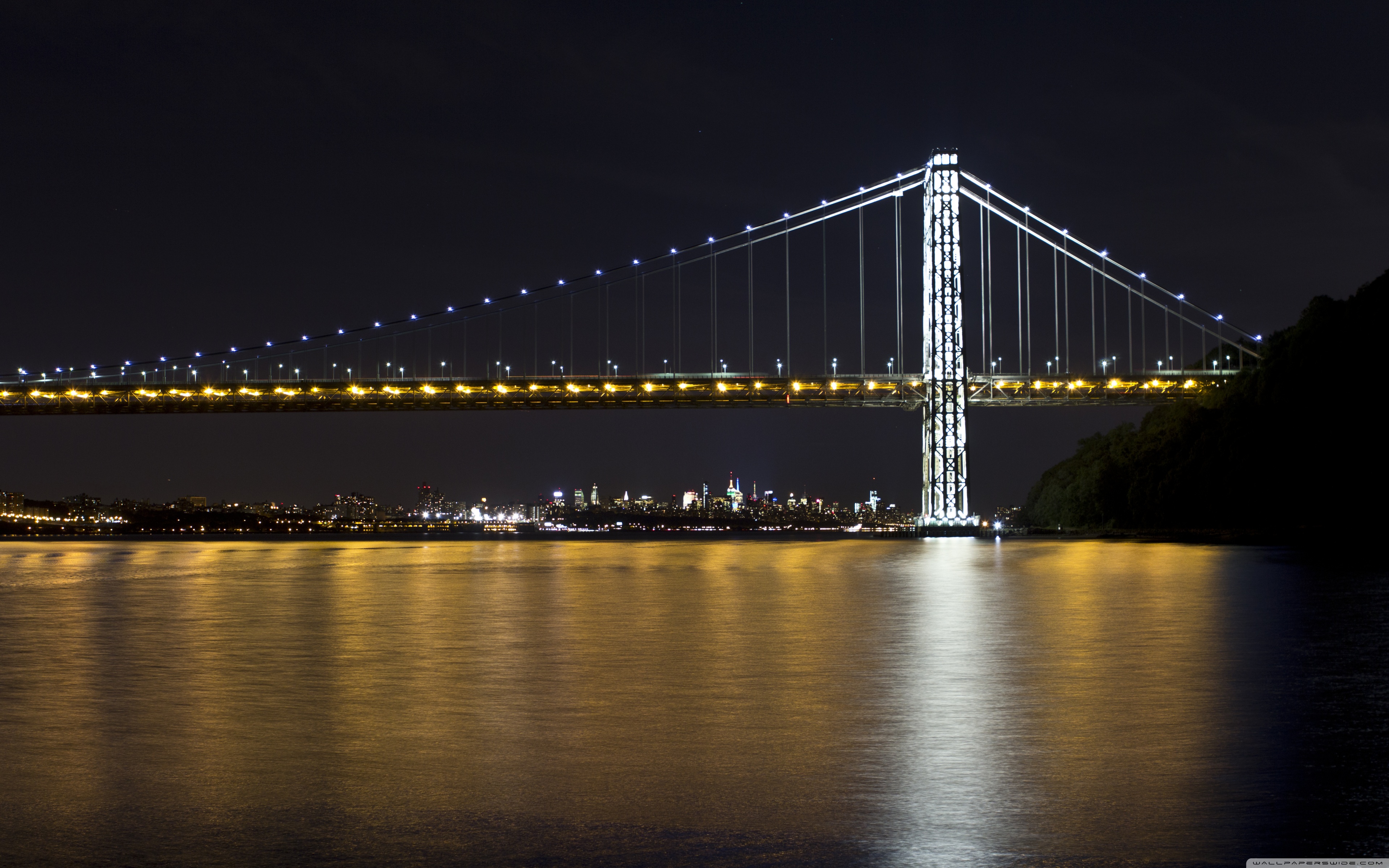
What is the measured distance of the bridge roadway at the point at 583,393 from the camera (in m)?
64.6

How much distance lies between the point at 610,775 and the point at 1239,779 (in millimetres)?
3189

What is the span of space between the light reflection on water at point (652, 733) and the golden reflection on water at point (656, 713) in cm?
4

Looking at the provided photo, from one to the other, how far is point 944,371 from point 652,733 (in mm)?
52901

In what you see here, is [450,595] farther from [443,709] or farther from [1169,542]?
[1169,542]

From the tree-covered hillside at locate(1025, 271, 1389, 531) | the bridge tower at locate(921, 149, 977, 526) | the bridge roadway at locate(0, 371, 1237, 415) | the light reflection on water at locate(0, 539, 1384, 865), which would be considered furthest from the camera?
the bridge roadway at locate(0, 371, 1237, 415)

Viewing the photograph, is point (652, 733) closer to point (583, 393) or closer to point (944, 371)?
point (944, 371)

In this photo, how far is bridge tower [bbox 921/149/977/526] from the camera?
2352 inches

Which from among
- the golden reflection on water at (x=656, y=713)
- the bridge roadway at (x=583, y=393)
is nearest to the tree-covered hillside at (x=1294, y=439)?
the bridge roadway at (x=583, y=393)

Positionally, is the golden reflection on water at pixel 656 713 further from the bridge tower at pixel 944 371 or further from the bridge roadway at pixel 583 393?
the bridge roadway at pixel 583 393

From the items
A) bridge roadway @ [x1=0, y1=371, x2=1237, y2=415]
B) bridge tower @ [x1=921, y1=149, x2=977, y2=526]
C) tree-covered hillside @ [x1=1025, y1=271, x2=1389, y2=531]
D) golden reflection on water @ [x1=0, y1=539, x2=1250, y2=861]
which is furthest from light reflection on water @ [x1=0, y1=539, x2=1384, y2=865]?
bridge roadway @ [x1=0, y1=371, x2=1237, y2=415]

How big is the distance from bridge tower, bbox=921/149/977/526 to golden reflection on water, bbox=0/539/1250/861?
38.3m

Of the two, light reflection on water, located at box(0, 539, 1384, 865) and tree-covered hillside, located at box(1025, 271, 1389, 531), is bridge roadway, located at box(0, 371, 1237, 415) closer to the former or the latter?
tree-covered hillside, located at box(1025, 271, 1389, 531)

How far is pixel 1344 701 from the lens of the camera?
961 cm

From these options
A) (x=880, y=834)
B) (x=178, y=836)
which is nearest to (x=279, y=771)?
(x=178, y=836)
